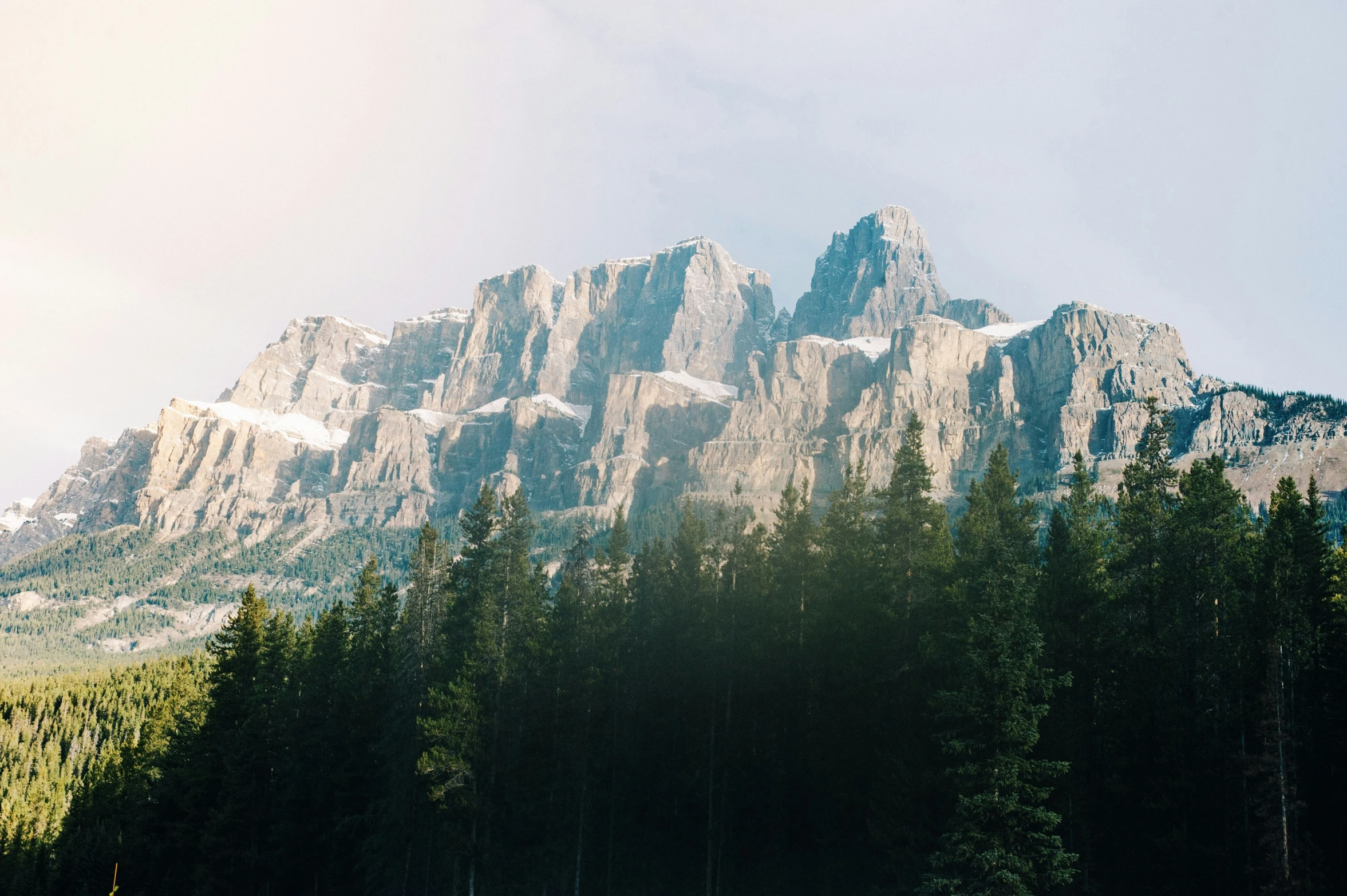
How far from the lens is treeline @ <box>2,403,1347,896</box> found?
30.6 m

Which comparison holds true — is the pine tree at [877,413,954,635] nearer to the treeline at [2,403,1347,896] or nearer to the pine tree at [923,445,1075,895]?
the treeline at [2,403,1347,896]

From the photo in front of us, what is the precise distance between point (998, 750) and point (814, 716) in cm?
1390

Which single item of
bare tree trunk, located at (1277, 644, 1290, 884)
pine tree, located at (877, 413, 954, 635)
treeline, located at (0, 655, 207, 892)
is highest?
pine tree, located at (877, 413, 954, 635)

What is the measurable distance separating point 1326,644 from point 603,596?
34774 millimetres

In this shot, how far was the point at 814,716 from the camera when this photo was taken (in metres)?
40.5

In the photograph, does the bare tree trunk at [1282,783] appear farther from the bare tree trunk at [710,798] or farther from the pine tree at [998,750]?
the bare tree trunk at [710,798]

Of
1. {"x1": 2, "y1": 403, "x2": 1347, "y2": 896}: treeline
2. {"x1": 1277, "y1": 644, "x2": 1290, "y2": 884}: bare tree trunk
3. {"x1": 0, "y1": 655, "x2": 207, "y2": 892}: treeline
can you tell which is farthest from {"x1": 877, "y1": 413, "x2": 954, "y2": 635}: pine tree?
{"x1": 0, "y1": 655, "x2": 207, "y2": 892}: treeline

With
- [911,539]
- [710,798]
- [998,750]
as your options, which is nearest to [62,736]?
[710,798]

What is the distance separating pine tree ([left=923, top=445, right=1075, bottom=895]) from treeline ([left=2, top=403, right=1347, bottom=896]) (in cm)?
12

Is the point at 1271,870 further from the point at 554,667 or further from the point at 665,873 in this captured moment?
the point at 554,667

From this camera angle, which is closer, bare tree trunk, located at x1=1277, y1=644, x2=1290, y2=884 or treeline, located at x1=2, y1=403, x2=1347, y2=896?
bare tree trunk, located at x1=1277, y1=644, x2=1290, y2=884

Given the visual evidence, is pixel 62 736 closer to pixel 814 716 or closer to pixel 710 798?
pixel 710 798

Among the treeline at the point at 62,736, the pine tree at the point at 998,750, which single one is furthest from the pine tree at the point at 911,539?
the treeline at the point at 62,736

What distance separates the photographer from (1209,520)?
36250mm
